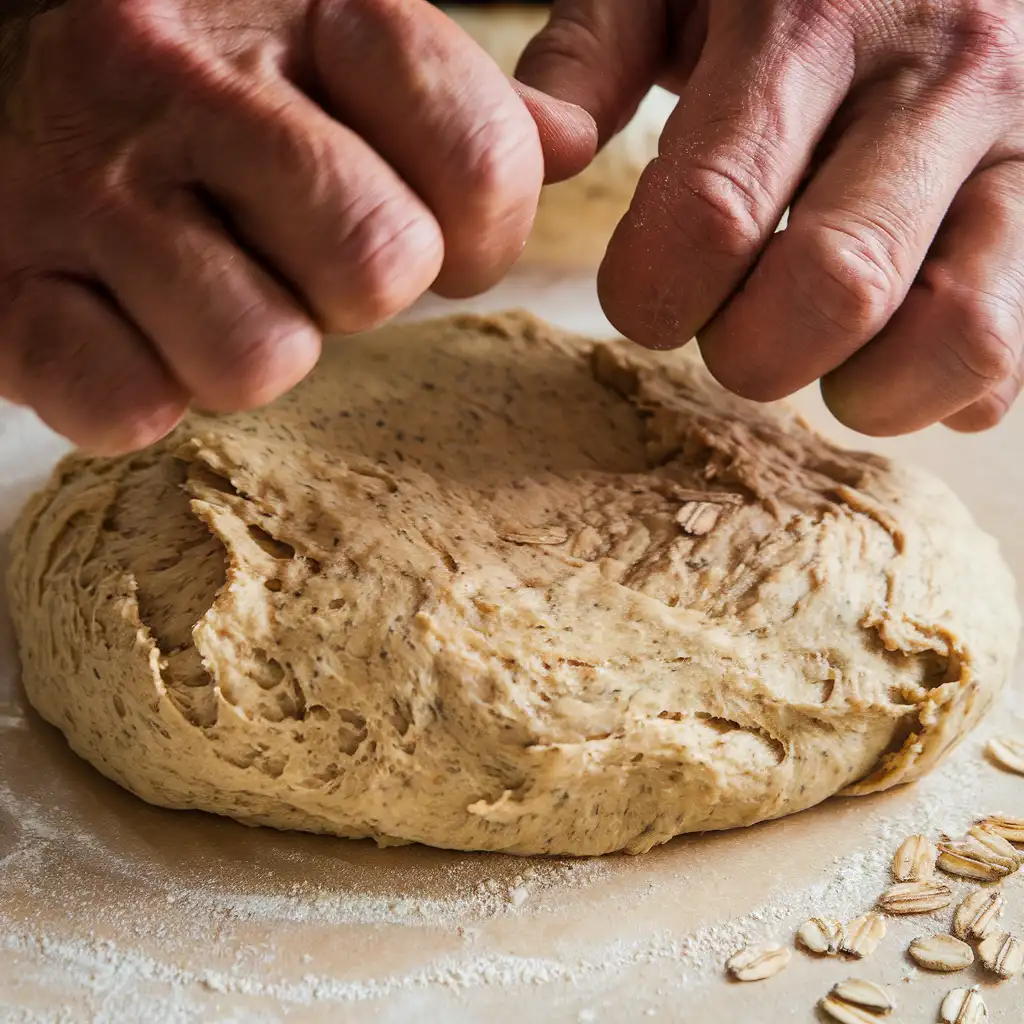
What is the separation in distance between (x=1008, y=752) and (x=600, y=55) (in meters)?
1.06

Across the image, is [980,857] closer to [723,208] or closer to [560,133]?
[723,208]

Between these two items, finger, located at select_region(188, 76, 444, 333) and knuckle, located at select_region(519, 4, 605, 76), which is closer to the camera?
finger, located at select_region(188, 76, 444, 333)

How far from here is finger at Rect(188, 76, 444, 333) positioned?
0.86 meters

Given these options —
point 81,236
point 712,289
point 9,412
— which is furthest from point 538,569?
point 9,412

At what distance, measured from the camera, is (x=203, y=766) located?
1.17 m

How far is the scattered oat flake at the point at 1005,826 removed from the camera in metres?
1.26

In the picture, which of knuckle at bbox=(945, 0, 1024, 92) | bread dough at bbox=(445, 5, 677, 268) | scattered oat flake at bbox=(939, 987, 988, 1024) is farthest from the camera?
bread dough at bbox=(445, 5, 677, 268)

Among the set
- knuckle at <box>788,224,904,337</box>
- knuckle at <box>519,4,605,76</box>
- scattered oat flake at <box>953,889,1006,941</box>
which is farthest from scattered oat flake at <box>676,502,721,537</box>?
knuckle at <box>519,4,605,76</box>

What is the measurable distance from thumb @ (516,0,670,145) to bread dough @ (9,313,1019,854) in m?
0.44

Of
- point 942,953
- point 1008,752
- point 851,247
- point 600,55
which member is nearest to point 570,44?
point 600,55

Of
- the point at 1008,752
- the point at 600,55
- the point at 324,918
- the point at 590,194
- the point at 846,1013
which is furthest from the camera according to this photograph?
the point at 590,194

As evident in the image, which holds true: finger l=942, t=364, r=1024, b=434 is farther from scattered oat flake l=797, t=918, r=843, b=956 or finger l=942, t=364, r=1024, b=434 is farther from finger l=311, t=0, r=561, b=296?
finger l=311, t=0, r=561, b=296

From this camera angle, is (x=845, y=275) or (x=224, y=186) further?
(x=845, y=275)

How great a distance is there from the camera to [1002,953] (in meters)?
1.12
